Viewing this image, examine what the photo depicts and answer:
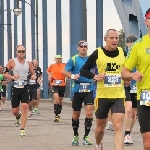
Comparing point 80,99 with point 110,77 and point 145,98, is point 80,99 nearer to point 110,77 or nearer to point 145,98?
point 110,77

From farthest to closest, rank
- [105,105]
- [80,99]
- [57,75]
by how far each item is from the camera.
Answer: [57,75], [80,99], [105,105]

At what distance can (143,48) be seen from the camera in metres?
6.84

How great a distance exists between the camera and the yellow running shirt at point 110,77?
959 cm

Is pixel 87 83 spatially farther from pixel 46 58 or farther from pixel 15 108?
pixel 46 58

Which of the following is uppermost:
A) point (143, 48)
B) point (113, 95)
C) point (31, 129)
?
point (143, 48)

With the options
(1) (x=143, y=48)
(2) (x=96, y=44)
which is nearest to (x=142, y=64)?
(1) (x=143, y=48)

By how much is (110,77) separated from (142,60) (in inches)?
110

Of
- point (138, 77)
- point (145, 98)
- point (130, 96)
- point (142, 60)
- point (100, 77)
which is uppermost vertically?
point (142, 60)

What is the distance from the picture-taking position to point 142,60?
6.84 metres

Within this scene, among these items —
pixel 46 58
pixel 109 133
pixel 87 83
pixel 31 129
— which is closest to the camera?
pixel 87 83

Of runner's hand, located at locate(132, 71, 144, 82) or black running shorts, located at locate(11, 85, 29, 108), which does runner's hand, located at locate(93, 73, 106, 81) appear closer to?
runner's hand, located at locate(132, 71, 144, 82)

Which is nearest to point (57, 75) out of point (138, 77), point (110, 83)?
point (110, 83)

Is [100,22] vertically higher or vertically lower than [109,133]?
higher

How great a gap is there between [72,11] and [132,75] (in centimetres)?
2798
